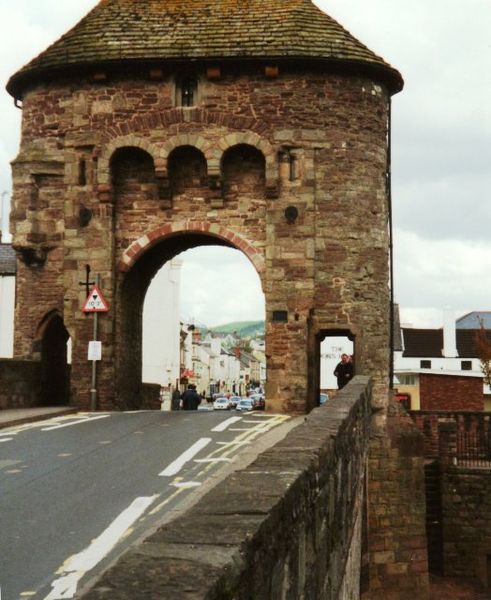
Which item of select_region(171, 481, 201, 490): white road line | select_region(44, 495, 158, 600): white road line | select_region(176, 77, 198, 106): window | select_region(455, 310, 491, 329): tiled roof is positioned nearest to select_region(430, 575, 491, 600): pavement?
select_region(176, 77, 198, 106): window

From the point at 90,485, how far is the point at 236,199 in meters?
13.1

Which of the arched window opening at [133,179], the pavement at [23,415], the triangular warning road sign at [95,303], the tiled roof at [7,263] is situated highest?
the tiled roof at [7,263]

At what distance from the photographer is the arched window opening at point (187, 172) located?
22.1 metres

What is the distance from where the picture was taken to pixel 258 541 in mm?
3541

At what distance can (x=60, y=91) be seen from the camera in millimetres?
22641

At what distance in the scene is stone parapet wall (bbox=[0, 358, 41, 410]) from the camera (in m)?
19.8

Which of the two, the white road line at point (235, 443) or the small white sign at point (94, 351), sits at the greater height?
the small white sign at point (94, 351)

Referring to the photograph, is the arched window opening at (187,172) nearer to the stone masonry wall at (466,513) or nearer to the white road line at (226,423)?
the white road line at (226,423)

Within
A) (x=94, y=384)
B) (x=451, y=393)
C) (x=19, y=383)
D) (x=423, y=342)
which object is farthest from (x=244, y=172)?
(x=423, y=342)

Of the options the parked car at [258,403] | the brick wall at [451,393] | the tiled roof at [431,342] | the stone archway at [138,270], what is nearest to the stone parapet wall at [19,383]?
the stone archway at [138,270]

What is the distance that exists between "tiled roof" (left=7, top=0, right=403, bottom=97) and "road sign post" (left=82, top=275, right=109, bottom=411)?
533 cm

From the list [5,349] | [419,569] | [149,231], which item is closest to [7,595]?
[419,569]

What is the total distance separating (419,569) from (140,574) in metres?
17.5

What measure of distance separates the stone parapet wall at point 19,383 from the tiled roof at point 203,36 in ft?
23.2
